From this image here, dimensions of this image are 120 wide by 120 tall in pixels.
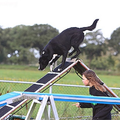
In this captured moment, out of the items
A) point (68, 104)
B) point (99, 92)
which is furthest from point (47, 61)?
point (99, 92)

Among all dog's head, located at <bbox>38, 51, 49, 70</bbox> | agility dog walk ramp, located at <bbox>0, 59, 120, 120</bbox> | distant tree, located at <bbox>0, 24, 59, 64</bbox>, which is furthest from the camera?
distant tree, located at <bbox>0, 24, 59, 64</bbox>

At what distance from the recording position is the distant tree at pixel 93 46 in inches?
→ 2314

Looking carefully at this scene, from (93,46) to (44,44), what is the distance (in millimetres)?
14778

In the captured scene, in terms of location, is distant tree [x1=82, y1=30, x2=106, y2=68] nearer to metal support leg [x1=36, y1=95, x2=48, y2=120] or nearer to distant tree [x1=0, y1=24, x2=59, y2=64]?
distant tree [x1=0, y1=24, x2=59, y2=64]

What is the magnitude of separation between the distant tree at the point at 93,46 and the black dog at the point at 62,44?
53.4 metres

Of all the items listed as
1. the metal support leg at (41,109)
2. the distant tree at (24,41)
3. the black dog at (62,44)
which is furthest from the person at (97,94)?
the distant tree at (24,41)

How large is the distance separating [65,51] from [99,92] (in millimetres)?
2245

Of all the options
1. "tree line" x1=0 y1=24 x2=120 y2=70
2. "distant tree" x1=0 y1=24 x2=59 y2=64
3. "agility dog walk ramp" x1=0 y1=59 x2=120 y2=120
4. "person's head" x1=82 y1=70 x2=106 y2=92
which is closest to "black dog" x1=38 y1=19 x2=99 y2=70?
"agility dog walk ramp" x1=0 y1=59 x2=120 y2=120

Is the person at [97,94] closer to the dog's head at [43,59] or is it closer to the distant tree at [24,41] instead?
the dog's head at [43,59]

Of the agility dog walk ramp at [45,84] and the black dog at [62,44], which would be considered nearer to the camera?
the agility dog walk ramp at [45,84]

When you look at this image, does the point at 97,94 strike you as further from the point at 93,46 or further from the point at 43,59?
the point at 93,46

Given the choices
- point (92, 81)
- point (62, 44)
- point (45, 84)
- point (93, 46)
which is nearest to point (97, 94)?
point (92, 81)

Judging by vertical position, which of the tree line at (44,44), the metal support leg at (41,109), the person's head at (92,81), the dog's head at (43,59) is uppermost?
the tree line at (44,44)

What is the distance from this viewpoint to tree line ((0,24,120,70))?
58406mm
